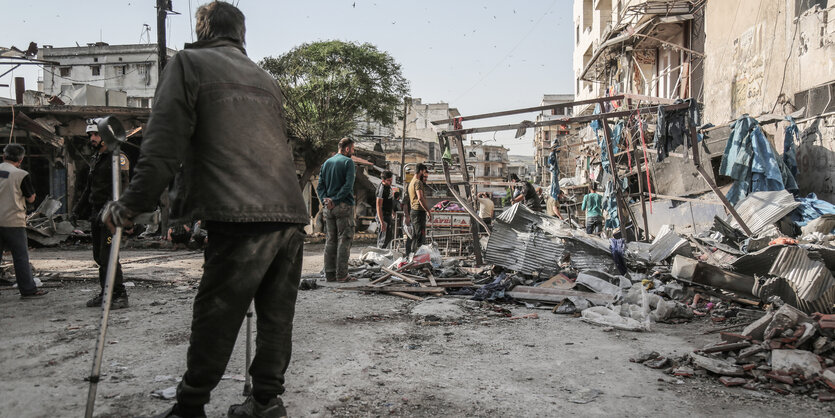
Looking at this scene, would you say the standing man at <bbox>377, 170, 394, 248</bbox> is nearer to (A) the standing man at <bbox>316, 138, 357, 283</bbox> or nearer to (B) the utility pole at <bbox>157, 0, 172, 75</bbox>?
(A) the standing man at <bbox>316, 138, 357, 283</bbox>

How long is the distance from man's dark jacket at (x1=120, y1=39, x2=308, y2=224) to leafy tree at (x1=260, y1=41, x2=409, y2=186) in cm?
2186

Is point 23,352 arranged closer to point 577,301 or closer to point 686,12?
point 577,301

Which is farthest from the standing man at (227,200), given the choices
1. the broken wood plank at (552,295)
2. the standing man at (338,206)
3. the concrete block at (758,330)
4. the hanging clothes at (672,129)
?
the hanging clothes at (672,129)

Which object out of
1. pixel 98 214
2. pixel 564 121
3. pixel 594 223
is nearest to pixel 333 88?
pixel 594 223

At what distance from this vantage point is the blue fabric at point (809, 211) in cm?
783

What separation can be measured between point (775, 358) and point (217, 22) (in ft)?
12.2

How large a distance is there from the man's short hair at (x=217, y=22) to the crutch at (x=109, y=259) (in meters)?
0.61

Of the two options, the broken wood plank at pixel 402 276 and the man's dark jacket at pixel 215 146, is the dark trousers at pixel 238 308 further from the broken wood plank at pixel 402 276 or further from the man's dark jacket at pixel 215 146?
the broken wood plank at pixel 402 276

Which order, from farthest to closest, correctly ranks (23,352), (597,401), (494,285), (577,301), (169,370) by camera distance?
(494,285) → (577,301) → (23,352) → (169,370) → (597,401)

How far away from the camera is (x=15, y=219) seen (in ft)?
18.9

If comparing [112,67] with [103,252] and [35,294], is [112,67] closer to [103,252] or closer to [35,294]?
[35,294]

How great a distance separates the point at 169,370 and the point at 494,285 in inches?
157

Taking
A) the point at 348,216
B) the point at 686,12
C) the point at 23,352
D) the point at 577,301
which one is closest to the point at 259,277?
the point at 23,352

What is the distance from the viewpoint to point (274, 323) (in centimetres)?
232
